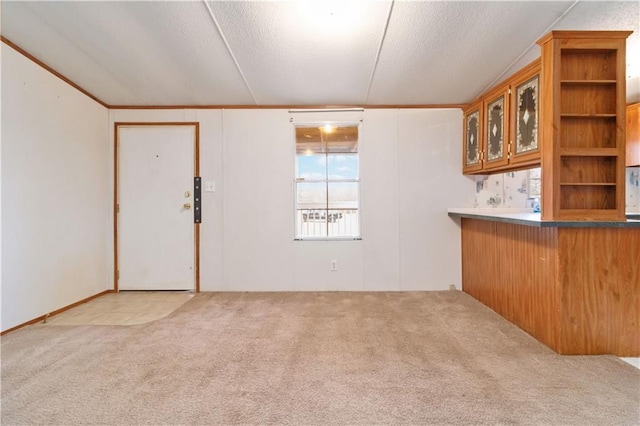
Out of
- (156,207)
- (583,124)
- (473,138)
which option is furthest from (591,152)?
(156,207)

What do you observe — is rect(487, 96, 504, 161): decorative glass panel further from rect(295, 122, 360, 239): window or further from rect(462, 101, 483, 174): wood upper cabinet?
rect(295, 122, 360, 239): window

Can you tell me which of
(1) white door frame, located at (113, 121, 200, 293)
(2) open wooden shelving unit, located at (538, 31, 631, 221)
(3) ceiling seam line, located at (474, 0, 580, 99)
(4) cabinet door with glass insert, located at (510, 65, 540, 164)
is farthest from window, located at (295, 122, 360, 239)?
(2) open wooden shelving unit, located at (538, 31, 631, 221)

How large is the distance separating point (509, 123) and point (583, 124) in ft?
1.85

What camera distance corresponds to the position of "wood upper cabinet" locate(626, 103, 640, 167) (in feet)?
12.1

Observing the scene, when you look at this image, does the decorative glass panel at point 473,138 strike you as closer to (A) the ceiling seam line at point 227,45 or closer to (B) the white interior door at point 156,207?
(A) the ceiling seam line at point 227,45

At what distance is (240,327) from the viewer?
7.93 feet

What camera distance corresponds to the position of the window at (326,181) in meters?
3.55

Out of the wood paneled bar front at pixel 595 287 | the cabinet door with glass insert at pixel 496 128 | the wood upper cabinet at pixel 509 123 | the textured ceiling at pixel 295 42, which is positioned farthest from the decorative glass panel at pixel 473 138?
the wood paneled bar front at pixel 595 287

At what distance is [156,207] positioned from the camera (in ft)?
11.5

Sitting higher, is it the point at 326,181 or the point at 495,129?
the point at 495,129

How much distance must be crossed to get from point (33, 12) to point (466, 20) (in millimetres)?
2847

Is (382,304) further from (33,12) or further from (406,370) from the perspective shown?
(33,12)

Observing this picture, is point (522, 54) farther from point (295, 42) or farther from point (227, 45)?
point (227, 45)

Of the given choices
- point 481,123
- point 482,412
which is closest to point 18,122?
point 482,412
